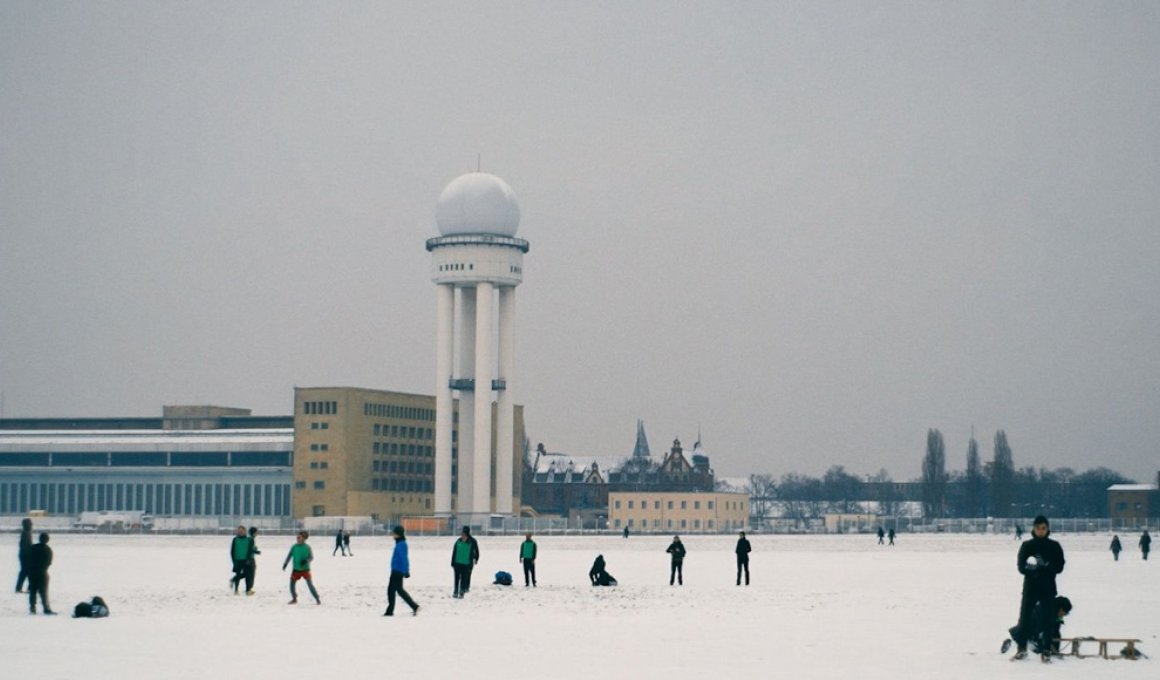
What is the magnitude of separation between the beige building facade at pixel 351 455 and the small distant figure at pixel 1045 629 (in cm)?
11504

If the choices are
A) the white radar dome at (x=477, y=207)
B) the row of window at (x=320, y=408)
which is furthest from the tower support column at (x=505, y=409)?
the row of window at (x=320, y=408)

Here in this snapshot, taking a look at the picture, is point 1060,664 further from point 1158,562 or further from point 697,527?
point 697,527

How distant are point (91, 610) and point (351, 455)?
360ft

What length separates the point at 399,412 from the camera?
478ft

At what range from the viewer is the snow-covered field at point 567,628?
66.0ft

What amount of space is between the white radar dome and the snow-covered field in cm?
8880

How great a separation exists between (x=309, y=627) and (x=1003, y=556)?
158 feet

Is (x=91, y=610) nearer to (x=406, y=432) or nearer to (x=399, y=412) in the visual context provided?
(x=399, y=412)

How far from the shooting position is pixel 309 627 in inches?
1030

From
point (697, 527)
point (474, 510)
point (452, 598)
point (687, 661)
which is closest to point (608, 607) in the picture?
point (452, 598)

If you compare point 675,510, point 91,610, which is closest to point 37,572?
point 91,610

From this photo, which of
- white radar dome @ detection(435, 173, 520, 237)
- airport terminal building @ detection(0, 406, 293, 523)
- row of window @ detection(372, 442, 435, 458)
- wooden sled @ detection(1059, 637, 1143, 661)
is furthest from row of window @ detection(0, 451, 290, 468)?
wooden sled @ detection(1059, 637, 1143, 661)

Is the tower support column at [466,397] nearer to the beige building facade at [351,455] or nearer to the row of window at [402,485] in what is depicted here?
the beige building facade at [351,455]

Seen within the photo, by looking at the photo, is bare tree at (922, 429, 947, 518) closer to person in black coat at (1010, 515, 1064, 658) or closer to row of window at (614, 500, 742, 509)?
row of window at (614, 500, 742, 509)
